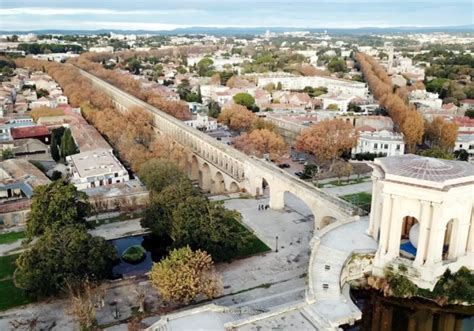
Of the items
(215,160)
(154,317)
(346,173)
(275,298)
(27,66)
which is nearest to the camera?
(154,317)

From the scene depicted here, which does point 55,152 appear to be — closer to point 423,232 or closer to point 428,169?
point 428,169

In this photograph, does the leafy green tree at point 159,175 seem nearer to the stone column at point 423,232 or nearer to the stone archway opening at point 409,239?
the stone archway opening at point 409,239

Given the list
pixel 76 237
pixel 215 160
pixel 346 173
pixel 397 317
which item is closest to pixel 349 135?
pixel 346 173

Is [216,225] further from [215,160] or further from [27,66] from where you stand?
[27,66]

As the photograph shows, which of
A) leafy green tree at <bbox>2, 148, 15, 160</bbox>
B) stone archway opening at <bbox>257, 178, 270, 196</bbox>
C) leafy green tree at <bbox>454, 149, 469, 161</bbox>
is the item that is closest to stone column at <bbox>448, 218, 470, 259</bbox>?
stone archway opening at <bbox>257, 178, 270, 196</bbox>

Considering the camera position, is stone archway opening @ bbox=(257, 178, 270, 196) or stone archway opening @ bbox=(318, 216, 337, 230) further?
stone archway opening @ bbox=(257, 178, 270, 196)

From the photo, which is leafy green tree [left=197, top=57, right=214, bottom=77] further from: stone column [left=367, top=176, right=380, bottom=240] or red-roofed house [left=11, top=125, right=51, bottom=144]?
stone column [left=367, top=176, right=380, bottom=240]
